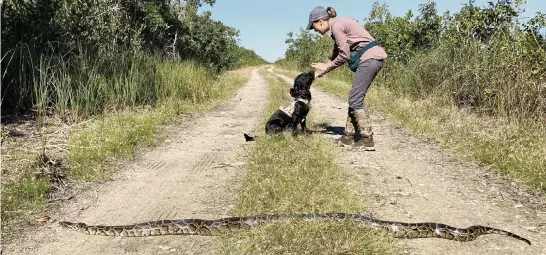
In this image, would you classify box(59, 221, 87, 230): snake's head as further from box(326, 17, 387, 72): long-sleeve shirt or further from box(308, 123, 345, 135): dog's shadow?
box(308, 123, 345, 135): dog's shadow

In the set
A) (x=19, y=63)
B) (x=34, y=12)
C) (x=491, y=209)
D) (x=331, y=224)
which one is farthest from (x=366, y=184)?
(x=34, y=12)

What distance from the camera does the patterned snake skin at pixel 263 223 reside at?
11.4 feet

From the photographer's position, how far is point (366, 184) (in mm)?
4875

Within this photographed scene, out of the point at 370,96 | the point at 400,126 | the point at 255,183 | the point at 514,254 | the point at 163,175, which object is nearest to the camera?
the point at 514,254

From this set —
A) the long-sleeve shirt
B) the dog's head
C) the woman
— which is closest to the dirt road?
the woman

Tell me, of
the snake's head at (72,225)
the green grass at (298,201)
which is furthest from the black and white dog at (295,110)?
the snake's head at (72,225)

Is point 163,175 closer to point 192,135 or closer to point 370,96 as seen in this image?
point 192,135

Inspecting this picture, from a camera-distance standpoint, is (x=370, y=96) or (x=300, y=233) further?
(x=370, y=96)

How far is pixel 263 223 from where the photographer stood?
11.5 ft

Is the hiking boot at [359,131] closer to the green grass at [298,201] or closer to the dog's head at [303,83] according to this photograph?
the green grass at [298,201]

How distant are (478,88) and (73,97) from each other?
28.5 feet

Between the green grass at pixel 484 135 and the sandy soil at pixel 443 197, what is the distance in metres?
0.24

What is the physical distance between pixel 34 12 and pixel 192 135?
4.44 meters

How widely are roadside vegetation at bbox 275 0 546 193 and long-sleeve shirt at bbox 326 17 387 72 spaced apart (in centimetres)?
205
